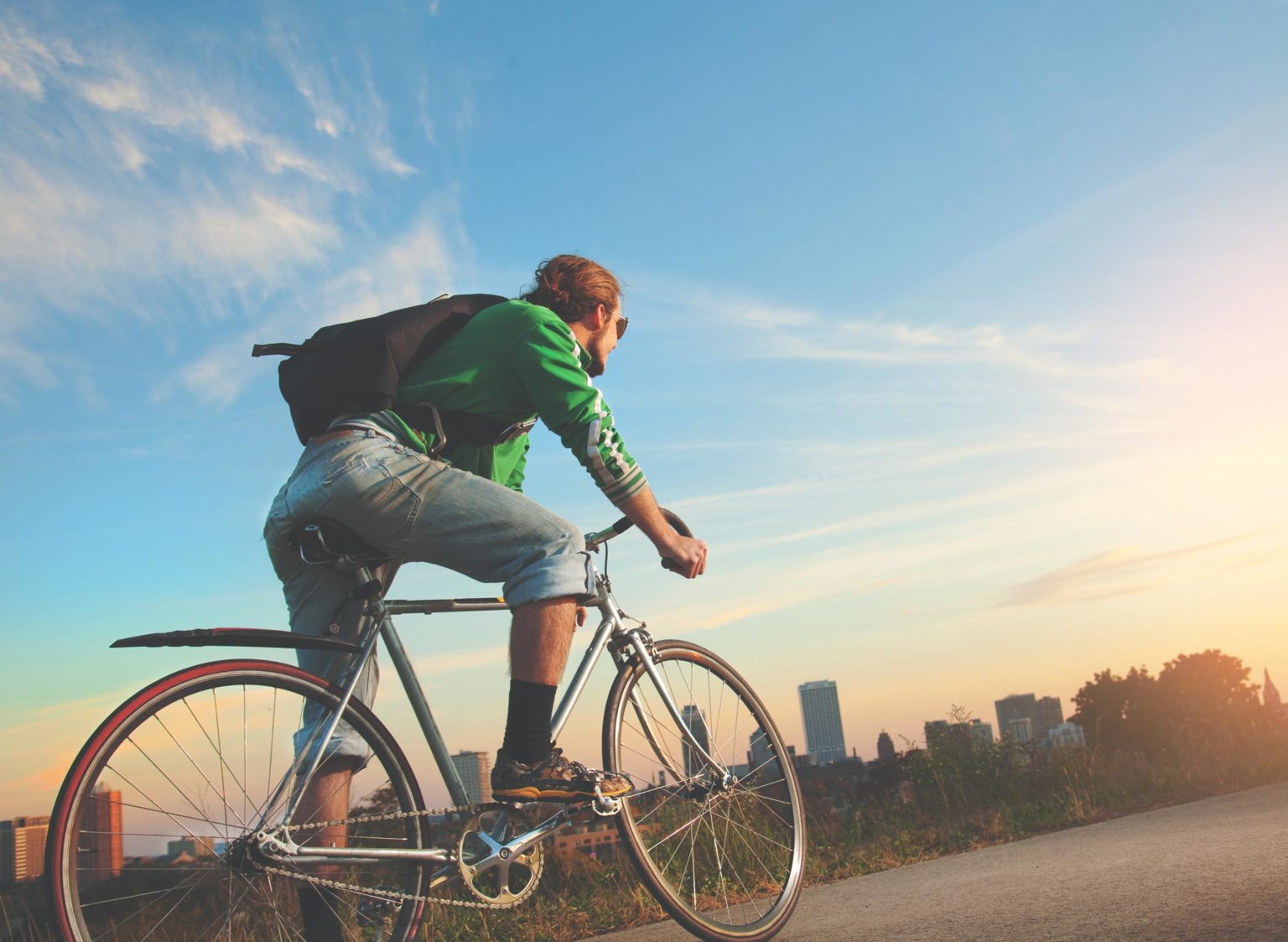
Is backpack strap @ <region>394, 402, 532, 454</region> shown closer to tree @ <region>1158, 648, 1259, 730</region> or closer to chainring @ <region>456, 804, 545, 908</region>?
chainring @ <region>456, 804, 545, 908</region>

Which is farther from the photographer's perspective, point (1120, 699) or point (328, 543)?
point (1120, 699)

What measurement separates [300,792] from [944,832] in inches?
165

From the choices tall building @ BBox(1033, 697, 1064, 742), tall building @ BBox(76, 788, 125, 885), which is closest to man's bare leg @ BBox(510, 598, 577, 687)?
tall building @ BBox(76, 788, 125, 885)

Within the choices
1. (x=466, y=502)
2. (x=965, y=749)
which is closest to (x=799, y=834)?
(x=466, y=502)

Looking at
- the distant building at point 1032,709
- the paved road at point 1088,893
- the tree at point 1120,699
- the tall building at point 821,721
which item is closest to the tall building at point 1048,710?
the distant building at point 1032,709

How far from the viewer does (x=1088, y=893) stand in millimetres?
3232

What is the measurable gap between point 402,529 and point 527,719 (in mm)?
640

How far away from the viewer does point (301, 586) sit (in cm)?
300

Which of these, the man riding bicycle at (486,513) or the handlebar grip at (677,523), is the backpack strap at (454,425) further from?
the handlebar grip at (677,523)

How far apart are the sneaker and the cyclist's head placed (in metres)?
1.48

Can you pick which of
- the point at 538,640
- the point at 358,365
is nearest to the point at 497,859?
the point at 538,640

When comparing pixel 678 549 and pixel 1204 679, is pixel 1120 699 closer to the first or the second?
pixel 1204 679

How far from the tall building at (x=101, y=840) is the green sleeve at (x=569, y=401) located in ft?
4.76

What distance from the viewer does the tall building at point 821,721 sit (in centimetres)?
578
